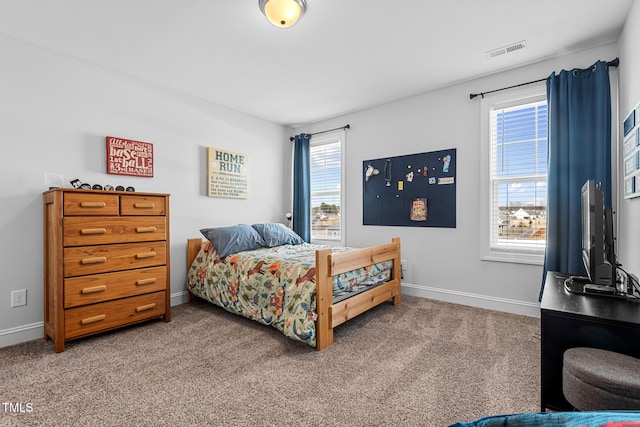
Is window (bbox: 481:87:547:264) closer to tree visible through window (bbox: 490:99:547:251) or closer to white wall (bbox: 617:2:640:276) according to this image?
tree visible through window (bbox: 490:99:547:251)

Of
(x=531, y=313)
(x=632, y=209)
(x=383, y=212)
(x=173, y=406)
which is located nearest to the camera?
(x=173, y=406)

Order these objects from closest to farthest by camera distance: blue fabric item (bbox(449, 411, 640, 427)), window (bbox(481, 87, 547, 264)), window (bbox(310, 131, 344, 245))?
blue fabric item (bbox(449, 411, 640, 427)), window (bbox(481, 87, 547, 264)), window (bbox(310, 131, 344, 245))

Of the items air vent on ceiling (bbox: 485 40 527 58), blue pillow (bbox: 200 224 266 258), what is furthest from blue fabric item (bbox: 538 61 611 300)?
blue pillow (bbox: 200 224 266 258)

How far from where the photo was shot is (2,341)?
7.84ft

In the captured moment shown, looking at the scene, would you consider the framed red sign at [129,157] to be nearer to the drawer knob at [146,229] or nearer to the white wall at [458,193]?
the drawer knob at [146,229]

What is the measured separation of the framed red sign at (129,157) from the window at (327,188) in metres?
2.22

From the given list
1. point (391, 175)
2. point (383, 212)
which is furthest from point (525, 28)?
point (383, 212)

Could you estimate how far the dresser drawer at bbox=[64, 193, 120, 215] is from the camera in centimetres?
233

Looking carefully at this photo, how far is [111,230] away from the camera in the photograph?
254 centimetres

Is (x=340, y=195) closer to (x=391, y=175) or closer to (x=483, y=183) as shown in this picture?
(x=391, y=175)

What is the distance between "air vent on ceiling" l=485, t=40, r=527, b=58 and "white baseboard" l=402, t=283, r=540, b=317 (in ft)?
7.61

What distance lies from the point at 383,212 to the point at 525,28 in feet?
7.34

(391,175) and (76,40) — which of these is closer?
(76,40)

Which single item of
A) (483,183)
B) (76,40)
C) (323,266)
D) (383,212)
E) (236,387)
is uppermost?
(76,40)
